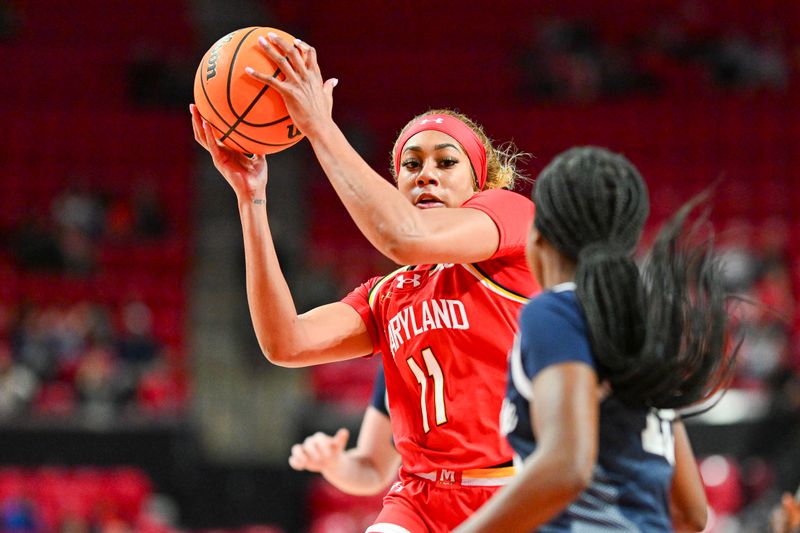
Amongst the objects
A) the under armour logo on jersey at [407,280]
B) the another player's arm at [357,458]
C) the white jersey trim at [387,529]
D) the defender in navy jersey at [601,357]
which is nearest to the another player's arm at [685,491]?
the defender in navy jersey at [601,357]

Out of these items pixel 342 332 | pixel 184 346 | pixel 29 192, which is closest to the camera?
pixel 342 332

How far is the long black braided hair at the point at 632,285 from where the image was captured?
2.12m

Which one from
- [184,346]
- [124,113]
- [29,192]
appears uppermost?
[124,113]

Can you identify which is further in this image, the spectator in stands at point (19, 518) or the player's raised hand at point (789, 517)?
the spectator in stands at point (19, 518)

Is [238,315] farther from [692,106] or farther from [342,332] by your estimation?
[342,332]

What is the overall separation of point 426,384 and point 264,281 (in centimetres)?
59

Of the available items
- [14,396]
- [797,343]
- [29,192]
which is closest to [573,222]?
[797,343]

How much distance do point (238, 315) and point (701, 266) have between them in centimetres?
1038

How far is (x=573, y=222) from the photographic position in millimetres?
2189

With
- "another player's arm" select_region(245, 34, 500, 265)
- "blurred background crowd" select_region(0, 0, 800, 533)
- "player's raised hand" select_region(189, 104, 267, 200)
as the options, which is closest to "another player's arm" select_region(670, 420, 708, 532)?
"another player's arm" select_region(245, 34, 500, 265)

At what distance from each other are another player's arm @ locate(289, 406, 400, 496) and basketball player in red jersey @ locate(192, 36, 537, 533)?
46 cm

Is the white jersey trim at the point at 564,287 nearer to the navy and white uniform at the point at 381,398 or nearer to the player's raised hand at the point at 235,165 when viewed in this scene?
the player's raised hand at the point at 235,165

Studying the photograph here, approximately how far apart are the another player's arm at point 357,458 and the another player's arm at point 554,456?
193 cm

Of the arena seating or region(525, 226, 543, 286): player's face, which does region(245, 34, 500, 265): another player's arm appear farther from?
the arena seating
